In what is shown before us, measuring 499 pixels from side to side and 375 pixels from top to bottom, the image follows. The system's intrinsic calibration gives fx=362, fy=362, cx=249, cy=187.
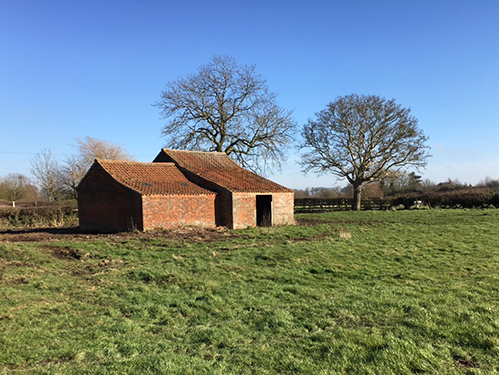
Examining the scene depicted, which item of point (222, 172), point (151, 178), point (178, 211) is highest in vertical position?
point (222, 172)

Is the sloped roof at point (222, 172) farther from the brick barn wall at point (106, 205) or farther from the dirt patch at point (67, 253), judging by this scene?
the dirt patch at point (67, 253)

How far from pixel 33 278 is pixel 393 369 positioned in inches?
324

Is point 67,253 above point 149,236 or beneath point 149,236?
beneath

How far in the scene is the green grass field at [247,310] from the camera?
421 centimetres

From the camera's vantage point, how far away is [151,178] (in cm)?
2139

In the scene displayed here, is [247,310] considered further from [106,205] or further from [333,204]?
[333,204]

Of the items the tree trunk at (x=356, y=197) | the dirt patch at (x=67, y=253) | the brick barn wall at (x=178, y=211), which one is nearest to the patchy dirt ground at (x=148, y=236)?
the brick barn wall at (x=178, y=211)

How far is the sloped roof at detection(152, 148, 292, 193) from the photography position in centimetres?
2281

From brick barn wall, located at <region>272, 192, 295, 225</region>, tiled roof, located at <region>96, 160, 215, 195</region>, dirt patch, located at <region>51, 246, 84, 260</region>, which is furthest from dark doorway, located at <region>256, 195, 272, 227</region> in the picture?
dirt patch, located at <region>51, 246, 84, 260</region>

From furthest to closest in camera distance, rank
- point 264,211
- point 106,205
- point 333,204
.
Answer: point 333,204 < point 264,211 < point 106,205

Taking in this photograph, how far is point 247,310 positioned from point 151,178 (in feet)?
52.2

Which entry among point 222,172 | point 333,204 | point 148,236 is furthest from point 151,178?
point 333,204

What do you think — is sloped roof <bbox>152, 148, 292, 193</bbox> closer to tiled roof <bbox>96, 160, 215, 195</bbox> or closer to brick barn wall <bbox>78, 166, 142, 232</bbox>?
tiled roof <bbox>96, 160, 215, 195</bbox>

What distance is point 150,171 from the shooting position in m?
22.4
